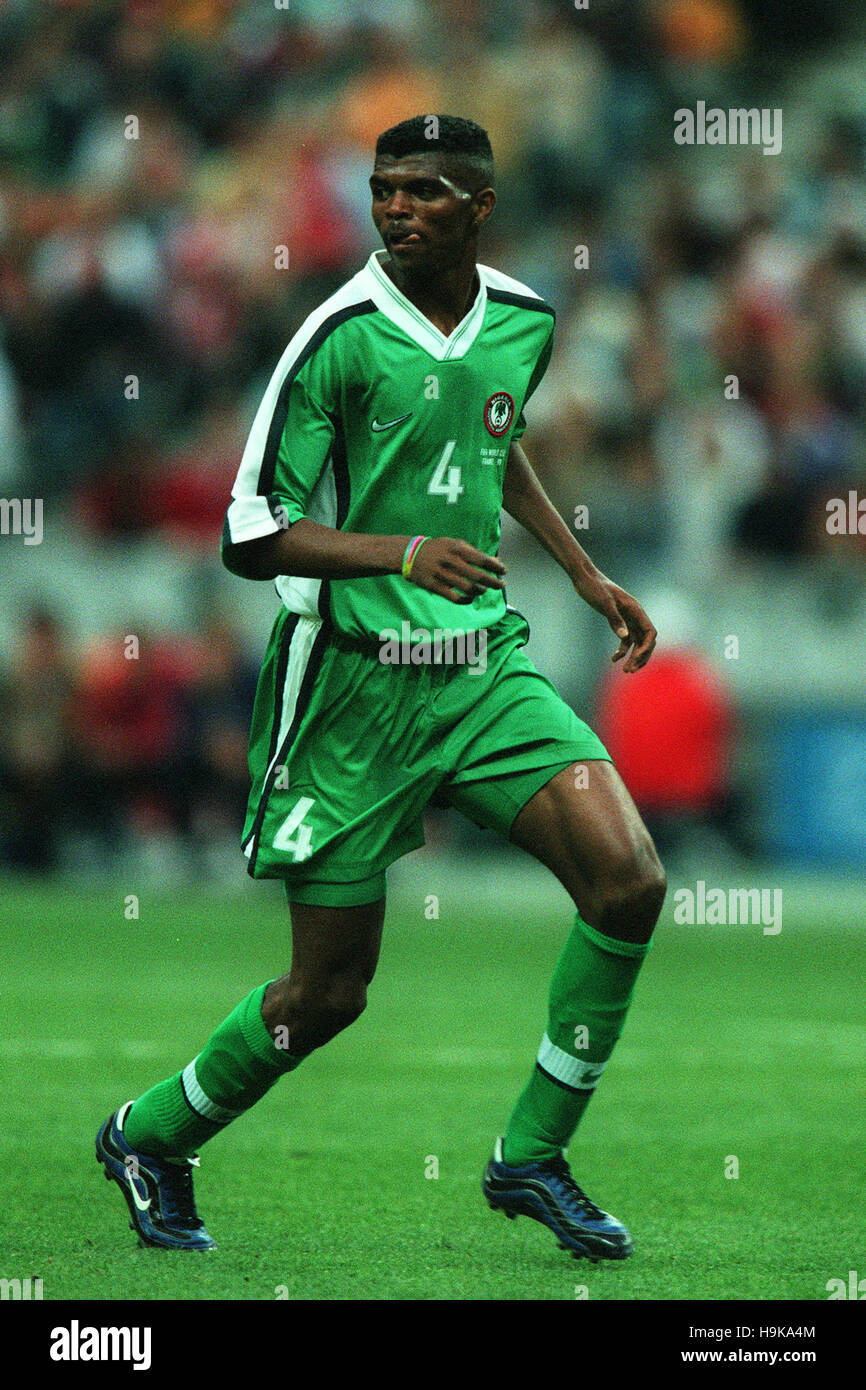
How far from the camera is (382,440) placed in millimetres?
4551

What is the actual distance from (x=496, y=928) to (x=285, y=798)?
21.3 ft

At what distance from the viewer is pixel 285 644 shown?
4742 millimetres

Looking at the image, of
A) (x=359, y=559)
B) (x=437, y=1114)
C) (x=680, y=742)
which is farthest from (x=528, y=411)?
(x=359, y=559)

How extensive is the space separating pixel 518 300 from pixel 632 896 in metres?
1.36

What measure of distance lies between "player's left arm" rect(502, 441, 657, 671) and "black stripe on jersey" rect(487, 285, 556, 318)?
31cm

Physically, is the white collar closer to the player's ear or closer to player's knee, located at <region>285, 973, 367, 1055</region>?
the player's ear

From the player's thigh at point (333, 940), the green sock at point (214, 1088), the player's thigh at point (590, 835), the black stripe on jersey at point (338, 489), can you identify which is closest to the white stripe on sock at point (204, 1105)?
the green sock at point (214, 1088)

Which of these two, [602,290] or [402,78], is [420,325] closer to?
[602,290]

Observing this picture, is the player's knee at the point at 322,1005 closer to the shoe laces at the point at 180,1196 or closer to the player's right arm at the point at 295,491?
the shoe laces at the point at 180,1196

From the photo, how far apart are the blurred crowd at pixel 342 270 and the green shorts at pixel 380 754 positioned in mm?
7769

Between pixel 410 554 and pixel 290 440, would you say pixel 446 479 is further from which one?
pixel 410 554

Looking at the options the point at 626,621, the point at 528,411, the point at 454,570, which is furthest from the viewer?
the point at 528,411

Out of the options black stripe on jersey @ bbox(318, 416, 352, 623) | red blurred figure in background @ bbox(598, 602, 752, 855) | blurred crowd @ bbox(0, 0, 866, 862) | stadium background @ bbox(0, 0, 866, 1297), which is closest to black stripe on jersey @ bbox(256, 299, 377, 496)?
black stripe on jersey @ bbox(318, 416, 352, 623)

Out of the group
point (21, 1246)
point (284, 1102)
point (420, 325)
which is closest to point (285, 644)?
point (420, 325)
